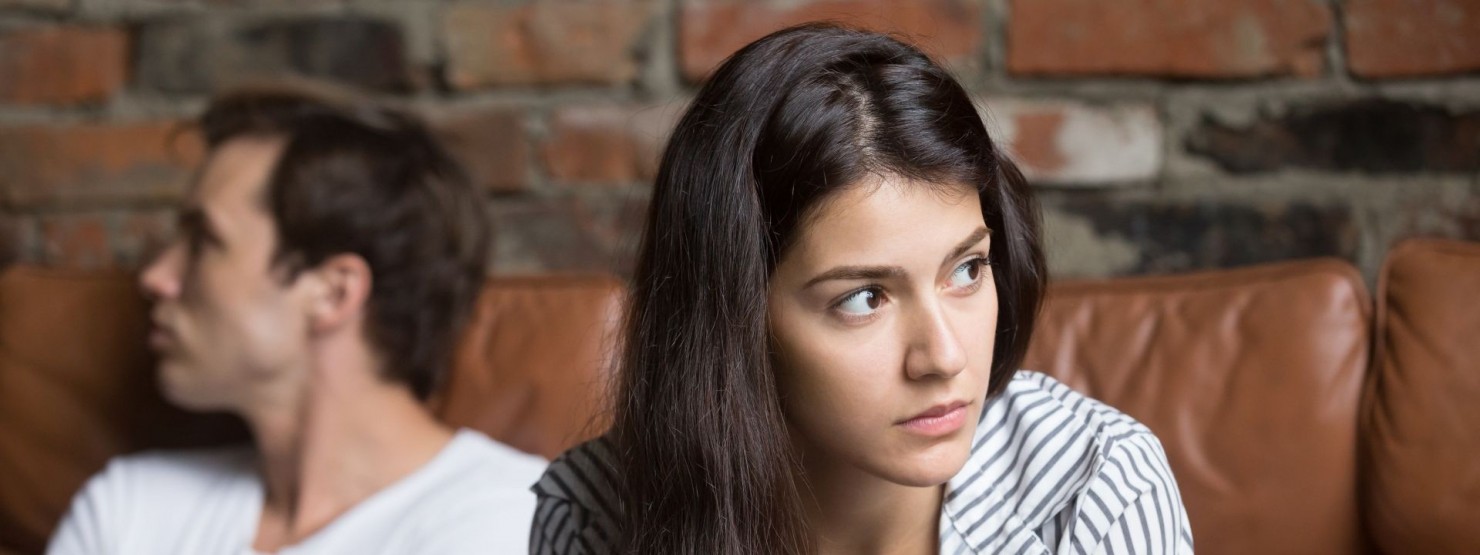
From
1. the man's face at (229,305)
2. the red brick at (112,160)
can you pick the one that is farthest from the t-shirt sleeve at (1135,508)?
the red brick at (112,160)

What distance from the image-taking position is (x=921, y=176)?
32.6 inches

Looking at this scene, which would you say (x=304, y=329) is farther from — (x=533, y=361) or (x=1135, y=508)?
(x=1135, y=508)

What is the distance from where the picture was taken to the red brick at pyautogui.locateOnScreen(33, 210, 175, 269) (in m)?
1.84

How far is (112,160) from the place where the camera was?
182 centimetres

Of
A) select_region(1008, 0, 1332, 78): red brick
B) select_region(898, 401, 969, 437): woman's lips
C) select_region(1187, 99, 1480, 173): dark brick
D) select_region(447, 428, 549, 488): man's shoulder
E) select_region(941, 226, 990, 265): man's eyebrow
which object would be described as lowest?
select_region(447, 428, 549, 488): man's shoulder

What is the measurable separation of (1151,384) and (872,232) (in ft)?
1.76

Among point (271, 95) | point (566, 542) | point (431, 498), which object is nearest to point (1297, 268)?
point (566, 542)

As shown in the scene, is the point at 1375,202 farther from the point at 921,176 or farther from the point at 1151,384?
the point at 921,176

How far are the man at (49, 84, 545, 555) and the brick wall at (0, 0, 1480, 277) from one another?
7.9 inches

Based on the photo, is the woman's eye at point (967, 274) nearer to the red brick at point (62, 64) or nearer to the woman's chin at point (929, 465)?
the woman's chin at point (929, 465)

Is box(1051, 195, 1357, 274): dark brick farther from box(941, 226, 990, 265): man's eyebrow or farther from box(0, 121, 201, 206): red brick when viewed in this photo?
box(0, 121, 201, 206): red brick

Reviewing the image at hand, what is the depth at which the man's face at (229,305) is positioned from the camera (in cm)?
145

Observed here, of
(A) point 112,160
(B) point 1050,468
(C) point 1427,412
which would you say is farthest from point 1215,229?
(A) point 112,160

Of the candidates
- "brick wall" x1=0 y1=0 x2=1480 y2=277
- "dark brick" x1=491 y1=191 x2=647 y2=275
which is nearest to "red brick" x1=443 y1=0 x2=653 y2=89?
"brick wall" x1=0 y1=0 x2=1480 y2=277
